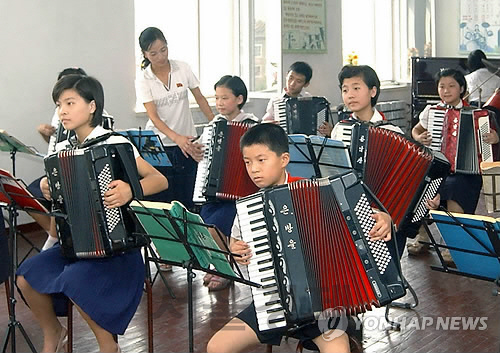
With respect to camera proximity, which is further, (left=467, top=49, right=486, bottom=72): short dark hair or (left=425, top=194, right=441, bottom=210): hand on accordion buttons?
(left=467, top=49, right=486, bottom=72): short dark hair

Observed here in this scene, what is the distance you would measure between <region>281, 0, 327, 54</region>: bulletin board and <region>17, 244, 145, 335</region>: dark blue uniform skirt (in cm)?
561

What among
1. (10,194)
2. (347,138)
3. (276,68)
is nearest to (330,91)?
(276,68)

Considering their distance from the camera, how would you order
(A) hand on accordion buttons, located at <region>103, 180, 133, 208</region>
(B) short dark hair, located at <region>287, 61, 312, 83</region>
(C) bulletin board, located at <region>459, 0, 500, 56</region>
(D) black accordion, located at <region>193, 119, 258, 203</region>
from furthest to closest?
(C) bulletin board, located at <region>459, 0, 500, 56</region>, (B) short dark hair, located at <region>287, 61, 312, 83</region>, (D) black accordion, located at <region>193, 119, 258, 203</region>, (A) hand on accordion buttons, located at <region>103, 180, 133, 208</region>

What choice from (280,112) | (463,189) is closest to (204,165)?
(280,112)

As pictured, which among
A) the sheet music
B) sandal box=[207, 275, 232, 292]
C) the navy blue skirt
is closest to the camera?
the sheet music

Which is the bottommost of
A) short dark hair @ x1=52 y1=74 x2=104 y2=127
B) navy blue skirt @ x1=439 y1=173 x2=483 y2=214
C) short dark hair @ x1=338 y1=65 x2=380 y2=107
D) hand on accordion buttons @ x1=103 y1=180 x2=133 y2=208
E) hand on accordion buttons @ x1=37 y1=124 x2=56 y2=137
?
navy blue skirt @ x1=439 y1=173 x2=483 y2=214

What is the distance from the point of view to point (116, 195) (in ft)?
10.3

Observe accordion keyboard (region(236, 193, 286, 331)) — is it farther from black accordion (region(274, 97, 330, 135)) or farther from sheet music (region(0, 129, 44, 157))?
black accordion (region(274, 97, 330, 135))

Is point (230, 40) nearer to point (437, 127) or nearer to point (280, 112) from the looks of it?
point (280, 112)

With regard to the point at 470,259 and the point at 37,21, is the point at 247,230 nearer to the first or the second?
the point at 470,259

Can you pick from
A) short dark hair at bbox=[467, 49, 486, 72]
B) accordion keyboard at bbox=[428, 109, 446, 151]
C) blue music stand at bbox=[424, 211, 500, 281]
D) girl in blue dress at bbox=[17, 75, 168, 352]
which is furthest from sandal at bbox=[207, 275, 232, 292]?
short dark hair at bbox=[467, 49, 486, 72]

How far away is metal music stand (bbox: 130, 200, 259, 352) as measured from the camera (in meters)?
2.78

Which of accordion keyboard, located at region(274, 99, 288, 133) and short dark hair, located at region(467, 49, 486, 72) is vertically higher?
short dark hair, located at region(467, 49, 486, 72)

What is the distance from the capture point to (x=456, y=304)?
4.42 metres
